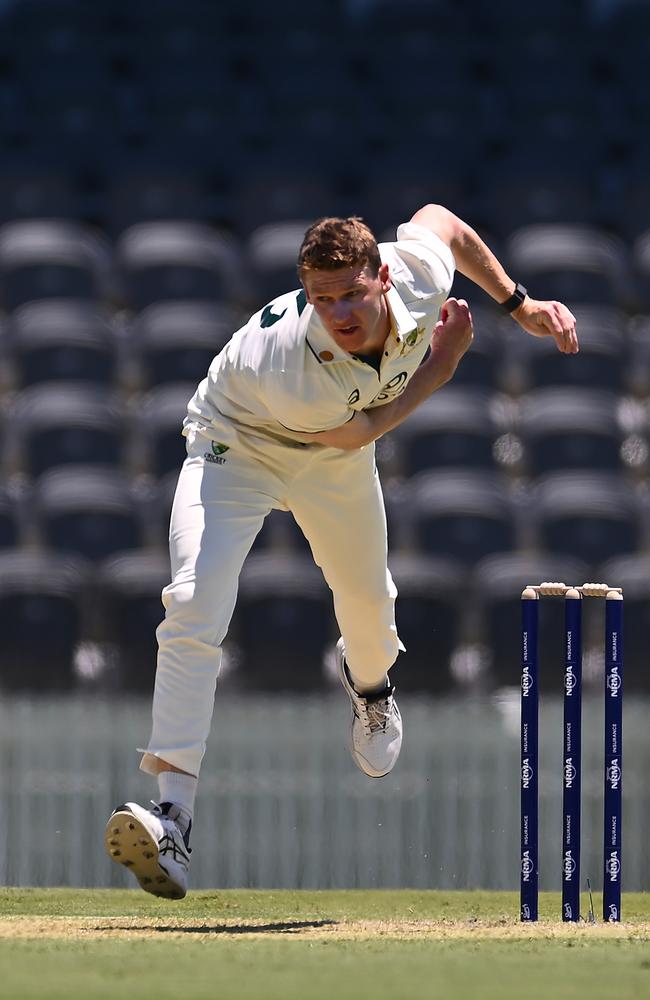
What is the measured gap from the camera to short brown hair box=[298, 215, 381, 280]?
9.58 ft

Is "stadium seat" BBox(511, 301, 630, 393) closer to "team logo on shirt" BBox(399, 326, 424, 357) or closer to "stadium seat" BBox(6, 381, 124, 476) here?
"stadium seat" BBox(6, 381, 124, 476)

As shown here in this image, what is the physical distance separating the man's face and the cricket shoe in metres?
0.93

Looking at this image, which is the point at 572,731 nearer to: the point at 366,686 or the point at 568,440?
the point at 366,686

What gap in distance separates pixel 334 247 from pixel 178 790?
1062mm

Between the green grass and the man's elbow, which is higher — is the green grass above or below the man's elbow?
below

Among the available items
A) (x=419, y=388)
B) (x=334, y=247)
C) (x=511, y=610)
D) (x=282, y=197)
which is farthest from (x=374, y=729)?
(x=282, y=197)

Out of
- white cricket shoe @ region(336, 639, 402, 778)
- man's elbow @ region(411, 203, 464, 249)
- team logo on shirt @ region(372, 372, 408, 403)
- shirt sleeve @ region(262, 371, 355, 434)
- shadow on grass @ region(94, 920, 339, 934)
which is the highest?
man's elbow @ region(411, 203, 464, 249)

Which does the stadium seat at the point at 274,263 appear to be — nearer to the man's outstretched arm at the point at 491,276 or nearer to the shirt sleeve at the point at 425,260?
the man's outstretched arm at the point at 491,276

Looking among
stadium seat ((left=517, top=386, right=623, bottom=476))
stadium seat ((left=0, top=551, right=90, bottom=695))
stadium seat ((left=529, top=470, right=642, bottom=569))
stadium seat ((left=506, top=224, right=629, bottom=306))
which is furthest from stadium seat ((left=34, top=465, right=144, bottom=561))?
stadium seat ((left=506, top=224, right=629, bottom=306))

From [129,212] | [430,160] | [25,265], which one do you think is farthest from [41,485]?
[430,160]

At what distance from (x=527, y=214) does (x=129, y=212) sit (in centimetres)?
238

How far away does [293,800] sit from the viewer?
4664mm

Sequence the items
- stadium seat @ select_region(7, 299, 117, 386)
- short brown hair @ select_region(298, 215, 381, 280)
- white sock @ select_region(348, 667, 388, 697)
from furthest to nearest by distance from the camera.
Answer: stadium seat @ select_region(7, 299, 117, 386)
white sock @ select_region(348, 667, 388, 697)
short brown hair @ select_region(298, 215, 381, 280)

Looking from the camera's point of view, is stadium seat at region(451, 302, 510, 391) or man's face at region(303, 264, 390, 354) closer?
man's face at region(303, 264, 390, 354)
